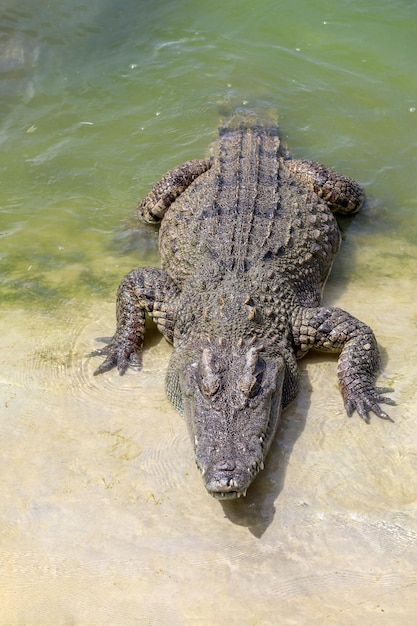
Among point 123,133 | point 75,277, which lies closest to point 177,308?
point 75,277

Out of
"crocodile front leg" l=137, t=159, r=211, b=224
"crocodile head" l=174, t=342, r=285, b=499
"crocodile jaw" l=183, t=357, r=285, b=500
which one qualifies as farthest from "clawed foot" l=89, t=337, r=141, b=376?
"crocodile front leg" l=137, t=159, r=211, b=224

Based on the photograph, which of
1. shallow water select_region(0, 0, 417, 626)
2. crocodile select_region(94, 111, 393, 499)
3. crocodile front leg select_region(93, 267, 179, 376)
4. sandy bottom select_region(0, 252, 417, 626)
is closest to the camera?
sandy bottom select_region(0, 252, 417, 626)

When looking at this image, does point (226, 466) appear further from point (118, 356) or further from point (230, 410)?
point (118, 356)

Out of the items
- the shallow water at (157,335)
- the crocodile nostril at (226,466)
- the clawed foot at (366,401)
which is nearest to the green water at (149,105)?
the shallow water at (157,335)

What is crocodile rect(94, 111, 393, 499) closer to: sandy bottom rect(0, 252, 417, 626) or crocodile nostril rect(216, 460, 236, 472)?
crocodile nostril rect(216, 460, 236, 472)

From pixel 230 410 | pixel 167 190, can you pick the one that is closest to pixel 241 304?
pixel 230 410
